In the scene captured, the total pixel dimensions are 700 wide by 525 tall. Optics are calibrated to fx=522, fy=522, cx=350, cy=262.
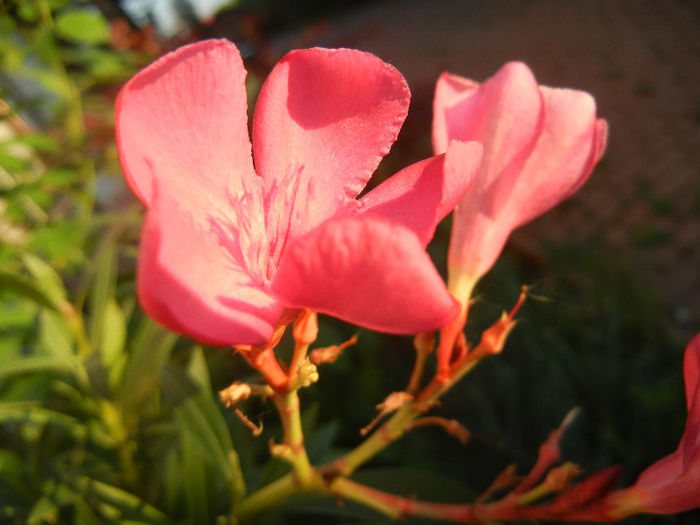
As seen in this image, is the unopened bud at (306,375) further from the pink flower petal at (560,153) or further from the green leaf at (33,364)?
the green leaf at (33,364)

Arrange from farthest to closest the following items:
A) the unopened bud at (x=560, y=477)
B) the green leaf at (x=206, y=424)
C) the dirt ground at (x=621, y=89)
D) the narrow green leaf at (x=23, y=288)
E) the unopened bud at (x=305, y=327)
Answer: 1. the dirt ground at (x=621, y=89)
2. the narrow green leaf at (x=23, y=288)
3. the green leaf at (x=206, y=424)
4. the unopened bud at (x=560, y=477)
5. the unopened bud at (x=305, y=327)

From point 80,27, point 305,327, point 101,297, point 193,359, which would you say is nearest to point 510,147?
point 305,327

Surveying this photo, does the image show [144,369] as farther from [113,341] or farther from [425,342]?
[425,342]

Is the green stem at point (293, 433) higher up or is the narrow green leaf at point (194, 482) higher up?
the green stem at point (293, 433)

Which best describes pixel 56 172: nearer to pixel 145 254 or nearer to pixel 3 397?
pixel 3 397

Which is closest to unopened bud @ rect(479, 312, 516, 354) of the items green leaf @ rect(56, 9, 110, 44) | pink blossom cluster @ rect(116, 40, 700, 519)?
pink blossom cluster @ rect(116, 40, 700, 519)

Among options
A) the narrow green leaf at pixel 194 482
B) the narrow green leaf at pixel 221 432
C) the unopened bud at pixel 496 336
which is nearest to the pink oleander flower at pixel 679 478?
the unopened bud at pixel 496 336
